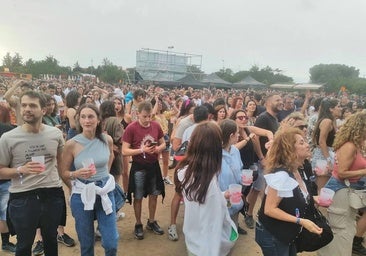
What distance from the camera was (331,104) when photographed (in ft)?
17.3

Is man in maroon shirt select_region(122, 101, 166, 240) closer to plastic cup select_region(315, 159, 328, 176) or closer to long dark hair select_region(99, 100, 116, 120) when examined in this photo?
long dark hair select_region(99, 100, 116, 120)

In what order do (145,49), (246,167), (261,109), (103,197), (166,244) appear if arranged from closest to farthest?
(103,197)
(166,244)
(246,167)
(261,109)
(145,49)

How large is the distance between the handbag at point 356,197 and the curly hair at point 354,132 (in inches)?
18.6

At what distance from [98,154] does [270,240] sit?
1.84m

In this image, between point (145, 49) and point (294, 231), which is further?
point (145, 49)

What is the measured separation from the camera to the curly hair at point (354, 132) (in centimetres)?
368

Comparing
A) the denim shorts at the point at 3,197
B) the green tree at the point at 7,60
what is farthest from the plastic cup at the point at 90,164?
the green tree at the point at 7,60

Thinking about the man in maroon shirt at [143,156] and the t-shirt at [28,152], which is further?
the man in maroon shirt at [143,156]

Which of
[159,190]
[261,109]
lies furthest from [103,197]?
[261,109]

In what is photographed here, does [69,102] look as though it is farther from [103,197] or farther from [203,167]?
[203,167]

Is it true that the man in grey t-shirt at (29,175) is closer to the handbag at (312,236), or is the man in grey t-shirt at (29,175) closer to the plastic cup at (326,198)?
the handbag at (312,236)

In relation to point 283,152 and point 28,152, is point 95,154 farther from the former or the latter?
point 283,152

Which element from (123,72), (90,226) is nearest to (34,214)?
(90,226)

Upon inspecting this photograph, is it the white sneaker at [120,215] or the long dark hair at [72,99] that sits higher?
the long dark hair at [72,99]
